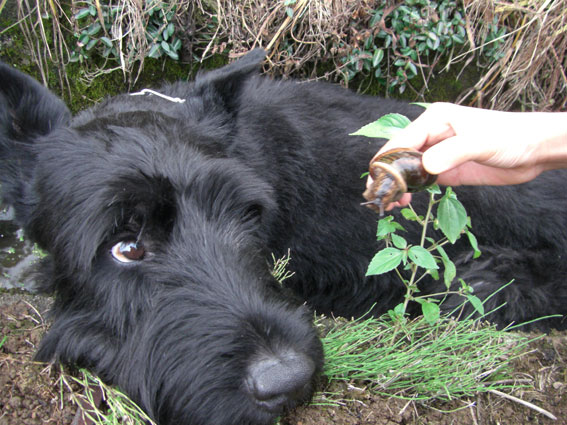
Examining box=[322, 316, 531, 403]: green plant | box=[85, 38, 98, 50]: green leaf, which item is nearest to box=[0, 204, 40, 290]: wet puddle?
box=[85, 38, 98, 50]: green leaf

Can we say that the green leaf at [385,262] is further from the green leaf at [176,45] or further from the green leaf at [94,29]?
the green leaf at [94,29]

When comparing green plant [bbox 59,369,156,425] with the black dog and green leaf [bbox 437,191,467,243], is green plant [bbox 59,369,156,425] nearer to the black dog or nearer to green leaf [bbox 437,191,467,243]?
the black dog

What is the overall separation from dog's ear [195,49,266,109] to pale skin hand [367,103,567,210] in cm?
95

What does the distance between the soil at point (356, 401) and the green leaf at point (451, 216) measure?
0.87 meters

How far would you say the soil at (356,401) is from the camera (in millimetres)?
2119

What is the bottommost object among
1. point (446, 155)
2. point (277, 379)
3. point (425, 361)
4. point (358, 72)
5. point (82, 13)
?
point (425, 361)

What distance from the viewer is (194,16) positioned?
402 cm

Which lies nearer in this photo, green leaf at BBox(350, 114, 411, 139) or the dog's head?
the dog's head

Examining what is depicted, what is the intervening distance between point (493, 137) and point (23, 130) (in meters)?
2.32

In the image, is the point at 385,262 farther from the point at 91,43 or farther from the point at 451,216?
the point at 91,43

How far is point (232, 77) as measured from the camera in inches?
100

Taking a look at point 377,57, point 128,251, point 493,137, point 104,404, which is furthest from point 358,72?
point 104,404

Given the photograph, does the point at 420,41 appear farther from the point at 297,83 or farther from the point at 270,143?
the point at 270,143

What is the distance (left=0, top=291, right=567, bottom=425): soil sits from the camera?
2.12 meters
